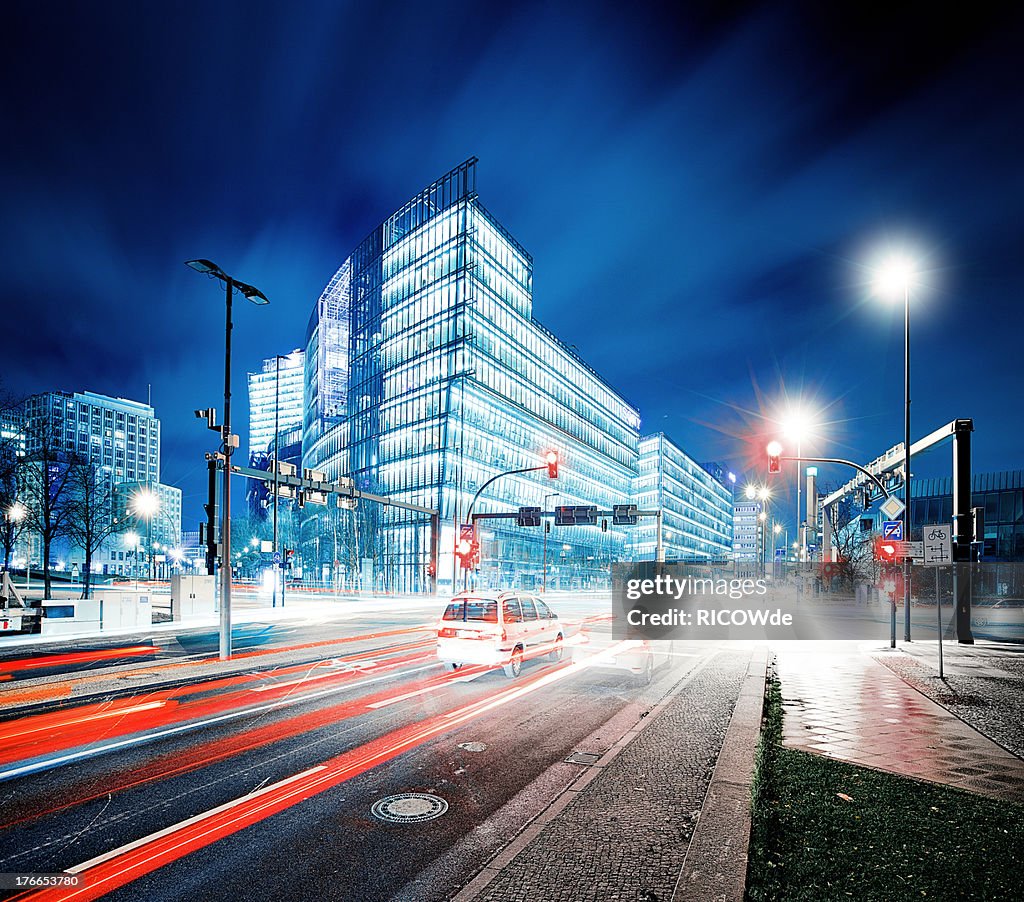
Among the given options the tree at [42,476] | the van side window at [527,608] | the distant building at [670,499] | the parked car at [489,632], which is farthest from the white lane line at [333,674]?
the distant building at [670,499]

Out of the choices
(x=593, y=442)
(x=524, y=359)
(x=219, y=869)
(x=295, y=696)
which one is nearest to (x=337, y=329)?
(x=524, y=359)

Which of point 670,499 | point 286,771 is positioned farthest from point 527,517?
point 670,499

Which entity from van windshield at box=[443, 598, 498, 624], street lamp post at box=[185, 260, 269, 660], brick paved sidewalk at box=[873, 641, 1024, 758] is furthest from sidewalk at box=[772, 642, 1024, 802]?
street lamp post at box=[185, 260, 269, 660]

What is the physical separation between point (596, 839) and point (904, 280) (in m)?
21.3

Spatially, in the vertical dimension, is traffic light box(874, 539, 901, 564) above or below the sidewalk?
above

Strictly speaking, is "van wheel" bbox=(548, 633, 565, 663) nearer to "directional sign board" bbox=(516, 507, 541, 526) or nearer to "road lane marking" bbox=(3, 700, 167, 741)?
"road lane marking" bbox=(3, 700, 167, 741)

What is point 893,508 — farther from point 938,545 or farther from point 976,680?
point 976,680

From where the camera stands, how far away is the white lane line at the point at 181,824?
17.0 ft

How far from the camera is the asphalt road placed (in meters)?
5.10

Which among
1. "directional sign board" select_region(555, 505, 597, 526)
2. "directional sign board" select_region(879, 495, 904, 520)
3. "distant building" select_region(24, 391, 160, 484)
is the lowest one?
"directional sign board" select_region(555, 505, 597, 526)

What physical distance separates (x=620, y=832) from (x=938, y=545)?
1216cm

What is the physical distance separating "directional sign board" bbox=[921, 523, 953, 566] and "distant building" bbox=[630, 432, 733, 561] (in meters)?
92.8

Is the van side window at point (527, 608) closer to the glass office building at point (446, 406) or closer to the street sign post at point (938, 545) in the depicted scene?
the street sign post at point (938, 545)

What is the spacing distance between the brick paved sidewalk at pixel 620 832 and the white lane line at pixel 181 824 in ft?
9.73
